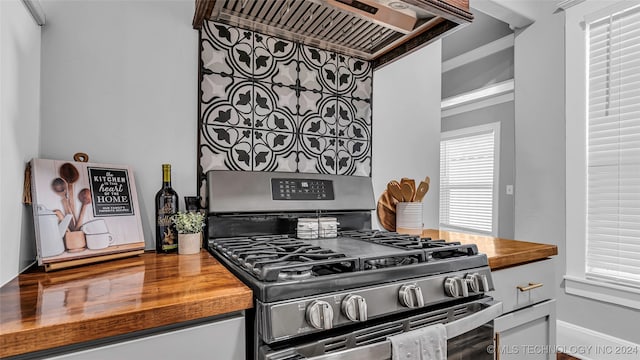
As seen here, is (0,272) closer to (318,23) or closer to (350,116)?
(318,23)

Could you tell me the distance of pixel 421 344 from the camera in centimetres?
94

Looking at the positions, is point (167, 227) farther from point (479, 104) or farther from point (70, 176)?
point (479, 104)

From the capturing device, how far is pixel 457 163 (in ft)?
14.5

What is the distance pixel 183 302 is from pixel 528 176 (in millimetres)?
2897

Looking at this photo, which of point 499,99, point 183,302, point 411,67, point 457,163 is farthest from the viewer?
point 457,163

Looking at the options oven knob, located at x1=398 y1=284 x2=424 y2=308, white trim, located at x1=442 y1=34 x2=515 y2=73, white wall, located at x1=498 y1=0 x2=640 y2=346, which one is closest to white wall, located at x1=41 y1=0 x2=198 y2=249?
oven knob, located at x1=398 y1=284 x2=424 y2=308

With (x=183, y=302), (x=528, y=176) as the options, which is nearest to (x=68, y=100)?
(x=183, y=302)

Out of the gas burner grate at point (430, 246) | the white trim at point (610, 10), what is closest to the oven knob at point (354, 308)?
the gas burner grate at point (430, 246)

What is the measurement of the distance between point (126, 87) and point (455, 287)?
4.57 ft

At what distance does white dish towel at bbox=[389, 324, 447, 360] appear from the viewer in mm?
895

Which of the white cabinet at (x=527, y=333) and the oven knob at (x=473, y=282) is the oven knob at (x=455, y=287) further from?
the white cabinet at (x=527, y=333)

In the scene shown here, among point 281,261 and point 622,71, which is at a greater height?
point 622,71

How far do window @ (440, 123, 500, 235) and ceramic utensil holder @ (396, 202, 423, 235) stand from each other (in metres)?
2.49

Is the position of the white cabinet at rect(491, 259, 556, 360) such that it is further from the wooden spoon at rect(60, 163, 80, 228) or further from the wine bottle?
the wooden spoon at rect(60, 163, 80, 228)
